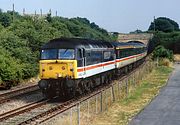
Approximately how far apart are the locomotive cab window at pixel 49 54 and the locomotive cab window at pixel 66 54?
264mm

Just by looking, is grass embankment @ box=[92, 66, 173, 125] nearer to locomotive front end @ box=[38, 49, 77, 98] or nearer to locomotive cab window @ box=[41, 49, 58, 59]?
locomotive front end @ box=[38, 49, 77, 98]

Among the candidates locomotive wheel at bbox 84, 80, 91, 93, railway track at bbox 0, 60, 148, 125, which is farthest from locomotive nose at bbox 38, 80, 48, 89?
locomotive wheel at bbox 84, 80, 91, 93

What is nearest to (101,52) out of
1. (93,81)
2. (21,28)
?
(93,81)

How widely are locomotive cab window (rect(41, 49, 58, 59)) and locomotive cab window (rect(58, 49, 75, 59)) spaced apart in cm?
26

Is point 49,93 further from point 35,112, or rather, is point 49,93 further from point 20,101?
point 35,112

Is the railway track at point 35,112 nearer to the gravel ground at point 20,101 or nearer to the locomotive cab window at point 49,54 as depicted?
the gravel ground at point 20,101

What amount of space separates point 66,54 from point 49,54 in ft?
3.04

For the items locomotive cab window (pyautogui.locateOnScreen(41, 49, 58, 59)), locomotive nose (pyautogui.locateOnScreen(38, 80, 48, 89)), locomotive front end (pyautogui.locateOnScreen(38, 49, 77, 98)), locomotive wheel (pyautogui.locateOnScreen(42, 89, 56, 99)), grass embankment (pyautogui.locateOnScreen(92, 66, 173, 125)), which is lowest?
grass embankment (pyautogui.locateOnScreen(92, 66, 173, 125))

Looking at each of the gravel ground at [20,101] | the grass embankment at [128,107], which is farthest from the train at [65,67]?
the grass embankment at [128,107]

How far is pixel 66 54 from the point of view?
2281 centimetres

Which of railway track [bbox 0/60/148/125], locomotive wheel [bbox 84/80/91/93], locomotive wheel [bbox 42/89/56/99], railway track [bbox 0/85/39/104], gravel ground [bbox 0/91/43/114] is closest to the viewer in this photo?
railway track [bbox 0/60/148/125]

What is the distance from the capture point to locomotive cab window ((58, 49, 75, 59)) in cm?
2272

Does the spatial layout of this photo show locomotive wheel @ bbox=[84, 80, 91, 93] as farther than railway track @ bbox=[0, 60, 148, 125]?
Yes

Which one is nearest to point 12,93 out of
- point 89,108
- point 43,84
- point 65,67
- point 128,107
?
point 43,84
